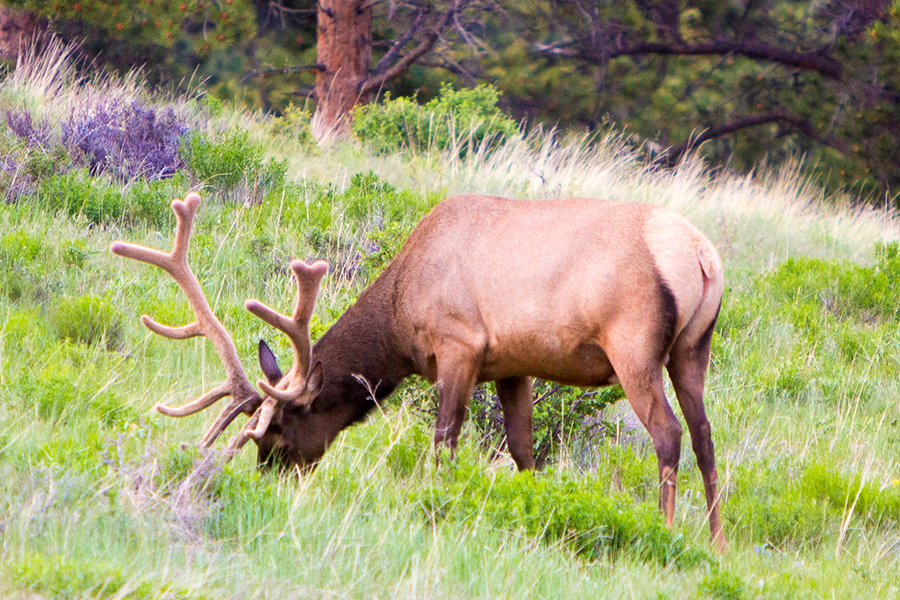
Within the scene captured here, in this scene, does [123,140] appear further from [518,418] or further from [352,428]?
[518,418]

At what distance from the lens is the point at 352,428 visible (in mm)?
5867

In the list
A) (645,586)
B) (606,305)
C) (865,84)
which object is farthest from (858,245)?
(645,586)

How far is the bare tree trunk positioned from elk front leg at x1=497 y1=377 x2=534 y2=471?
1181cm

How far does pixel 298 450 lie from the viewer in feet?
17.6

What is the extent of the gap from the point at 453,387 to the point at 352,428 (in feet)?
3.12

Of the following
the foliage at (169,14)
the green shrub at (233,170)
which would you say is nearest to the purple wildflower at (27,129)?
the green shrub at (233,170)

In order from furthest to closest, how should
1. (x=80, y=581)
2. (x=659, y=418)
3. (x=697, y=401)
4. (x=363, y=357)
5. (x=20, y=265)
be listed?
(x=20, y=265), (x=363, y=357), (x=697, y=401), (x=659, y=418), (x=80, y=581)

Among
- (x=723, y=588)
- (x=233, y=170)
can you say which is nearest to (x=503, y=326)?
(x=723, y=588)

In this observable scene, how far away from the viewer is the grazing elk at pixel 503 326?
468 centimetres

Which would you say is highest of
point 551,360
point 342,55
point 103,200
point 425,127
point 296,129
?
point 551,360

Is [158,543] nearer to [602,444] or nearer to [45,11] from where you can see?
[602,444]

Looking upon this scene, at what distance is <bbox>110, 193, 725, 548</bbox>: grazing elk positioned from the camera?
4676 millimetres

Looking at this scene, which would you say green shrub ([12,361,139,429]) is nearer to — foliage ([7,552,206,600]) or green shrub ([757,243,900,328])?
foliage ([7,552,206,600])

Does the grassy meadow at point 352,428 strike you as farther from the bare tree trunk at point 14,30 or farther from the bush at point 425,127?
the bare tree trunk at point 14,30
